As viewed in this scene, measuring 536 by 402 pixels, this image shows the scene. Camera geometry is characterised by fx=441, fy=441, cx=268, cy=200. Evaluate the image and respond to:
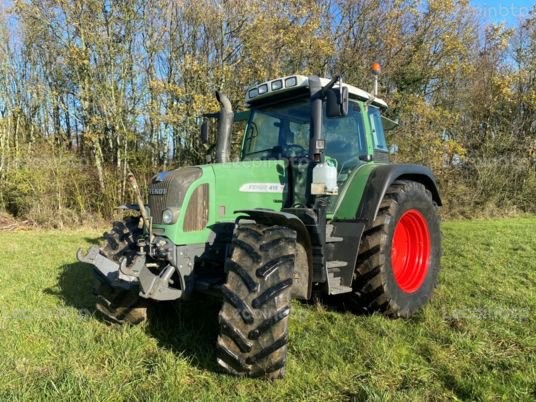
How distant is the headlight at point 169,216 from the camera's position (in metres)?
3.23

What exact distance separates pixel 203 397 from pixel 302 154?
90.6 inches

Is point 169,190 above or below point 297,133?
below

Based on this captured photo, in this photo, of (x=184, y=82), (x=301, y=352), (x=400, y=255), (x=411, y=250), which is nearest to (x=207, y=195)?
(x=301, y=352)

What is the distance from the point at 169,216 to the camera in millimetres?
3242

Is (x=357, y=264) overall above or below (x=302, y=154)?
below

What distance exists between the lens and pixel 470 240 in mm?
7805

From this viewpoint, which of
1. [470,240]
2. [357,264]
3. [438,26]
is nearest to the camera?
[357,264]

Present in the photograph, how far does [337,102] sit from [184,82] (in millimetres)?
9790

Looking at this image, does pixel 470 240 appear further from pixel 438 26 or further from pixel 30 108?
pixel 30 108

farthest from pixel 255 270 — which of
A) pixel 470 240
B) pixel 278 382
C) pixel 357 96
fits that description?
pixel 470 240

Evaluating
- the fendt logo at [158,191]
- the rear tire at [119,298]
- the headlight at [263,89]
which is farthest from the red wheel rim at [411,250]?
the rear tire at [119,298]

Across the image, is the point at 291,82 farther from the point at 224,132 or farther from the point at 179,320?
the point at 179,320

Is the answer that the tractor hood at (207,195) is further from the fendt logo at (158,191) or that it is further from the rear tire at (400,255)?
the rear tire at (400,255)

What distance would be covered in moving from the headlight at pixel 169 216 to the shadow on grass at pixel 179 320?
3.03 ft
